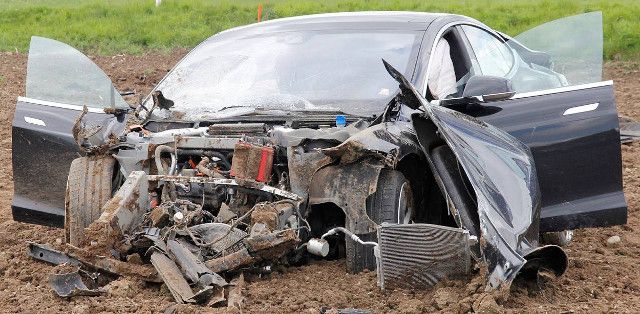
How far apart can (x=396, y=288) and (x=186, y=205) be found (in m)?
1.28

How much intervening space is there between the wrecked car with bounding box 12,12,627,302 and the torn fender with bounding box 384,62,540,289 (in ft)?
0.03

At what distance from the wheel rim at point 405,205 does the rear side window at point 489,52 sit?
6.00ft

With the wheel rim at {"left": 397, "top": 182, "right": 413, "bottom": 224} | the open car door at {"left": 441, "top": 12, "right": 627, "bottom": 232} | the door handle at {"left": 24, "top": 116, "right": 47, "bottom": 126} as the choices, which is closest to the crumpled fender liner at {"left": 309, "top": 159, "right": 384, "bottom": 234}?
the wheel rim at {"left": 397, "top": 182, "right": 413, "bottom": 224}

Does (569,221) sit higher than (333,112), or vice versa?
(333,112)

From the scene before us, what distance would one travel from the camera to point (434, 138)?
5609 millimetres

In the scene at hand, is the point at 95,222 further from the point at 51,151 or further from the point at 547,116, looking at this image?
the point at 547,116

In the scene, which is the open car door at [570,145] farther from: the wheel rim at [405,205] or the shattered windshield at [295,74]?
the wheel rim at [405,205]

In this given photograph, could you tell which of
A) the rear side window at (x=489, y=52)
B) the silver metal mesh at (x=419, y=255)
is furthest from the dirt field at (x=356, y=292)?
the rear side window at (x=489, y=52)

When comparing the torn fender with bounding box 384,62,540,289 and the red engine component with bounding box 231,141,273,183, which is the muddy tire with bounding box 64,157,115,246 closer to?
the red engine component with bounding box 231,141,273,183

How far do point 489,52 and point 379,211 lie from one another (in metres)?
2.57

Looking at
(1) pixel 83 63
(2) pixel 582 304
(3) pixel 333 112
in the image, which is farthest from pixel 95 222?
(2) pixel 582 304

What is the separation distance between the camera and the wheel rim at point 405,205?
18.3 ft

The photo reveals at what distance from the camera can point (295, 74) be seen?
21.8ft

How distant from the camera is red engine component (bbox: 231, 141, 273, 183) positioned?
5629 millimetres
